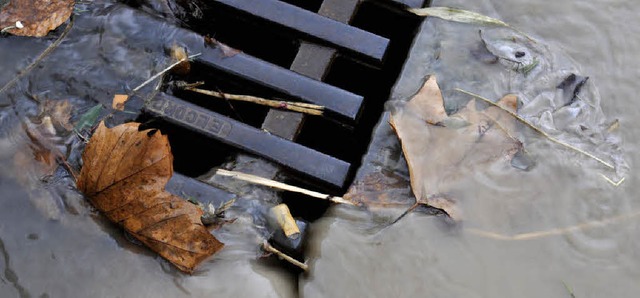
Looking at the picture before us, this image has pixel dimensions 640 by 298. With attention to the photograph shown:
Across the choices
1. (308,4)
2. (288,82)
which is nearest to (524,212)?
(288,82)

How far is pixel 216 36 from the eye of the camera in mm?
1739

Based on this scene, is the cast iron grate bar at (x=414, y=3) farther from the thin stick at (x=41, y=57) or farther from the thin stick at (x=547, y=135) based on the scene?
the thin stick at (x=41, y=57)

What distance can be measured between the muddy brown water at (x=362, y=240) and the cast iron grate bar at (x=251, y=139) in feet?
0.30

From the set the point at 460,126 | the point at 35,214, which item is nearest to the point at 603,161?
the point at 460,126

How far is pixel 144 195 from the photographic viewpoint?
4.60ft

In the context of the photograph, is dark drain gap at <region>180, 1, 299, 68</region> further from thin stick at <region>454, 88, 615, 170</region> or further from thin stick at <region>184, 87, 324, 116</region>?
thin stick at <region>454, 88, 615, 170</region>

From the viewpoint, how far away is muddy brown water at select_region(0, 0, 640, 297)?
1.38 meters

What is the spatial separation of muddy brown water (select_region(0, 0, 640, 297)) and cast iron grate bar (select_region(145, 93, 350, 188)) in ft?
0.30

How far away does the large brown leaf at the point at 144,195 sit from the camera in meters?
1.38

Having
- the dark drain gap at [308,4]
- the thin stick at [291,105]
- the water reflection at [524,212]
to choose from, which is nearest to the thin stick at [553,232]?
the water reflection at [524,212]

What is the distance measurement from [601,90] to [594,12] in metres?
0.24

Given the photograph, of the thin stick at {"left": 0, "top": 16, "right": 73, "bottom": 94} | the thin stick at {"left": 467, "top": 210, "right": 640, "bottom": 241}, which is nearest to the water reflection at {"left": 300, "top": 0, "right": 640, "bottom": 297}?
the thin stick at {"left": 467, "top": 210, "right": 640, "bottom": 241}

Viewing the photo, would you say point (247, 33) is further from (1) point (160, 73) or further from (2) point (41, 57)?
(2) point (41, 57)

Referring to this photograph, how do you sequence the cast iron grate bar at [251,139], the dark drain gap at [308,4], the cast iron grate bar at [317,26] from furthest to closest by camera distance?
the dark drain gap at [308,4] < the cast iron grate bar at [317,26] < the cast iron grate bar at [251,139]
